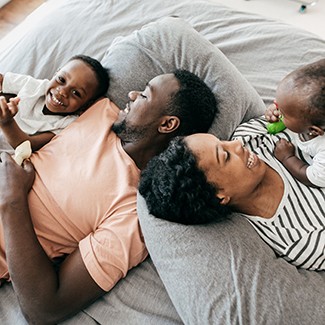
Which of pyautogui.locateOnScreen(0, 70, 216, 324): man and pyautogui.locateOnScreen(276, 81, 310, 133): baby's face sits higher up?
pyautogui.locateOnScreen(276, 81, 310, 133): baby's face

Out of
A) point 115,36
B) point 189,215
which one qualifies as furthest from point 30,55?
point 189,215

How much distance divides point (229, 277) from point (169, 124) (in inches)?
27.0

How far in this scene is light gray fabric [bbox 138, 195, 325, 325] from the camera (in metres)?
0.84

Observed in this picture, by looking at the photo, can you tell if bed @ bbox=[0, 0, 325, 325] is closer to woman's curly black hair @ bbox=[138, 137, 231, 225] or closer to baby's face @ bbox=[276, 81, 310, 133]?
woman's curly black hair @ bbox=[138, 137, 231, 225]

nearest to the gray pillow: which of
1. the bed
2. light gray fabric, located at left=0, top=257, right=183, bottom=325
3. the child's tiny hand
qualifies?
the bed

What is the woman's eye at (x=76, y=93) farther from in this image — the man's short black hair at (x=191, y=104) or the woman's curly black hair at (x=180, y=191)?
the woman's curly black hair at (x=180, y=191)

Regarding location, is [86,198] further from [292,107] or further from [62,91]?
[292,107]

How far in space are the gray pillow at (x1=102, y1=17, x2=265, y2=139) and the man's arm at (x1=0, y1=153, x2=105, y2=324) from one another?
2.51 feet

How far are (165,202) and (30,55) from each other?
1376mm

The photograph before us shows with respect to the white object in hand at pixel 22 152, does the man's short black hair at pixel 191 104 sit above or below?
above

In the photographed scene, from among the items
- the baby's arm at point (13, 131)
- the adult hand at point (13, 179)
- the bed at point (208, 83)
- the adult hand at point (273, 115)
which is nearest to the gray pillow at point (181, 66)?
the bed at point (208, 83)

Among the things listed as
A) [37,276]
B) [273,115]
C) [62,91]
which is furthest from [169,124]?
[37,276]

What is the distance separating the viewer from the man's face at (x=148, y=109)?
1.21m

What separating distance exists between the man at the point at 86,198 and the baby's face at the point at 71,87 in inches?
3.8
